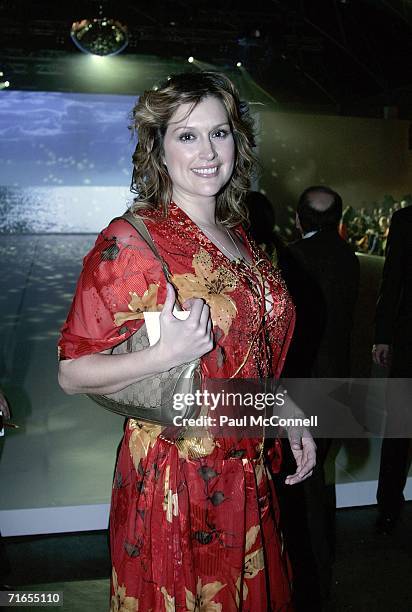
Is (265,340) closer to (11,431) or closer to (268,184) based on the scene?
(11,431)

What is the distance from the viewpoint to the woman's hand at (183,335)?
1.13 meters

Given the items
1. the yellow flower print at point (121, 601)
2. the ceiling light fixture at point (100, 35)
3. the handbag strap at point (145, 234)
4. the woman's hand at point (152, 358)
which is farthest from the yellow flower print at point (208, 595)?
the ceiling light fixture at point (100, 35)

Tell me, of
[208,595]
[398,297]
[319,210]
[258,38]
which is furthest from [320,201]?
[258,38]

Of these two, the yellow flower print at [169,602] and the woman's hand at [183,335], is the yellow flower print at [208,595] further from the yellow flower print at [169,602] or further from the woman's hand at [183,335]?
the woman's hand at [183,335]

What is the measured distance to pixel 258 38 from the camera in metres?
7.64

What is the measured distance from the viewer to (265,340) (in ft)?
4.65

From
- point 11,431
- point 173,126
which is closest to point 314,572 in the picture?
point 173,126

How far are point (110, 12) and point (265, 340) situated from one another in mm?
6646

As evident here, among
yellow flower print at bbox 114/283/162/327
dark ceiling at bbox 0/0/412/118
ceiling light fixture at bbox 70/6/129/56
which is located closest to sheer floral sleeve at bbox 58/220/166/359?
yellow flower print at bbox 114/283/162/327

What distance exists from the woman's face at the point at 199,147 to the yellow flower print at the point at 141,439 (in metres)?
0.49

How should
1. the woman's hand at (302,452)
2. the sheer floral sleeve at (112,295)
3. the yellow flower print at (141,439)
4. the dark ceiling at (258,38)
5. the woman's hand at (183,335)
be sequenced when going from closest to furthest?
1. the woman's hand at (183,335)
2. the sheer floral sleeve at (112,295)
3. the yellow flower print at (141,439)
4. the woman's hand at (302,452)
5. the dark ceiling at (258,38)

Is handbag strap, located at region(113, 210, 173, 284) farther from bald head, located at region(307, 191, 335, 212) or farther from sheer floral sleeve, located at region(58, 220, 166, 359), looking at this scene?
bald head, located at region(307, 191, 335, 212)

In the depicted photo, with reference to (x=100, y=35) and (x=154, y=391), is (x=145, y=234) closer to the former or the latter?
(x=154, y=391)

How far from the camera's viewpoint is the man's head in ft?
8.66
